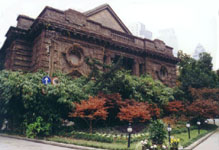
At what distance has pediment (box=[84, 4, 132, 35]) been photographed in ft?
86.0

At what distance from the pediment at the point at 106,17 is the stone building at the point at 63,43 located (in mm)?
261

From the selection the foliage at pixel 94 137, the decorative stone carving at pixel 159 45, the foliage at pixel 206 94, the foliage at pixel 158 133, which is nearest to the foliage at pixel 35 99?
the foliage at pixel 94 137

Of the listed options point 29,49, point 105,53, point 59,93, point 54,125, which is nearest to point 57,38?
point 29,49

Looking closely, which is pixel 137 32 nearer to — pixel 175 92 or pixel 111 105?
pixel 175 92

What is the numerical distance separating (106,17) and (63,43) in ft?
31.3

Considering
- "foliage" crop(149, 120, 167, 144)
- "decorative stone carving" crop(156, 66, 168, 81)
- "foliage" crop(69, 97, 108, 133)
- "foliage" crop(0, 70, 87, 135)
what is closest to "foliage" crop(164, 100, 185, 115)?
"decorative stone carving" crop(156, 66, 168, 81)

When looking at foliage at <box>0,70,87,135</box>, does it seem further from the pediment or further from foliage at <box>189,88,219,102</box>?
foliage at <box>189,88,219,102</box>

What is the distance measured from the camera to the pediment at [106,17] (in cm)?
2622

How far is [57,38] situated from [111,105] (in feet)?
27.4

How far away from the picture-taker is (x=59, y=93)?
14.4 metres

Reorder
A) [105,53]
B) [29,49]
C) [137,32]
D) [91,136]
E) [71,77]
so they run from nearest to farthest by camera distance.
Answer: [91,136], [71,77], [29,49], [105,53], [137,32]

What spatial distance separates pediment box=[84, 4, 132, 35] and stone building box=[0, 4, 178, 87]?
0.26 m

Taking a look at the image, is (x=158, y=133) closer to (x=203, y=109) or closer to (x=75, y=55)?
(x=203, y=109)

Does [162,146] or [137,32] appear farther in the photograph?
[137,32]
